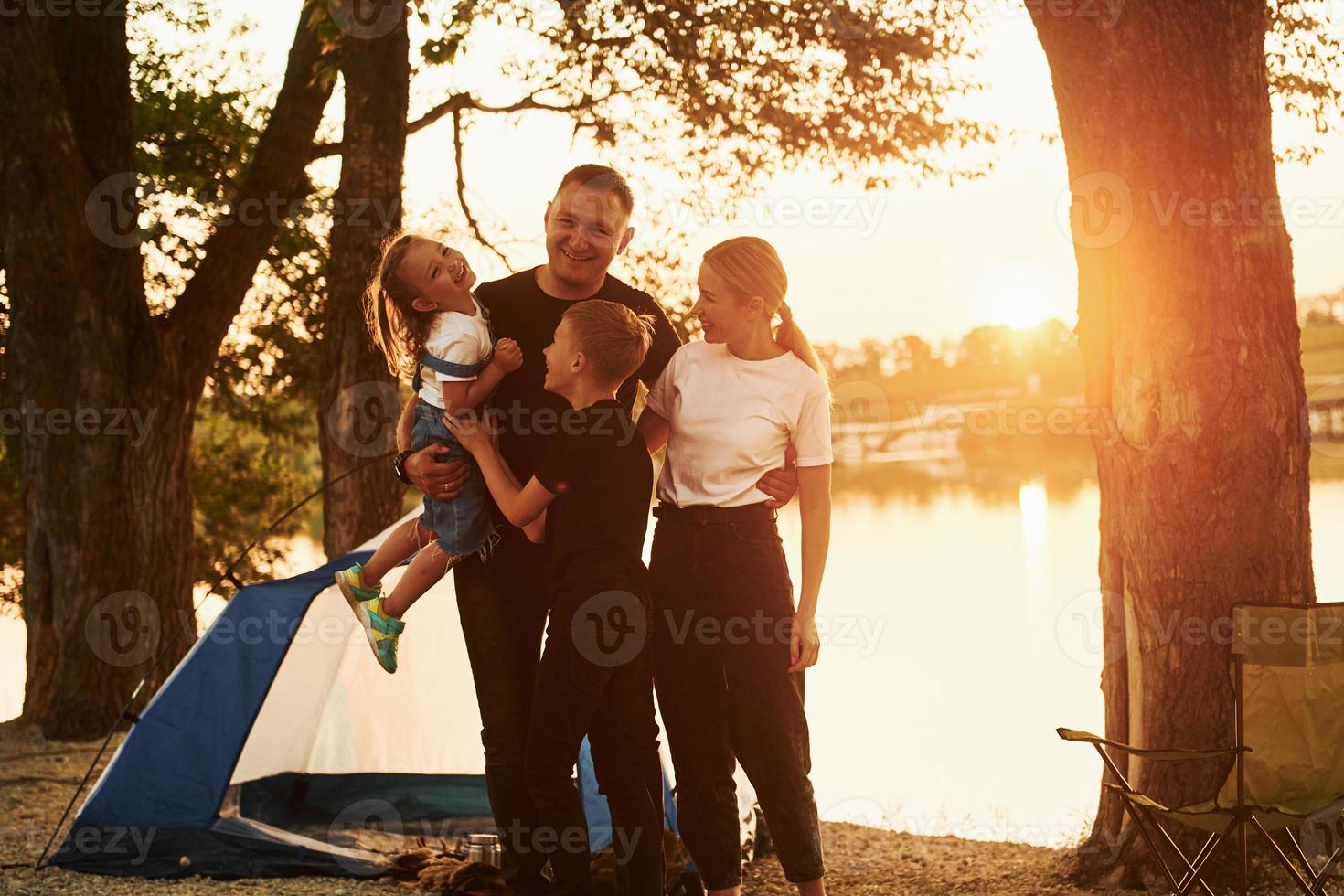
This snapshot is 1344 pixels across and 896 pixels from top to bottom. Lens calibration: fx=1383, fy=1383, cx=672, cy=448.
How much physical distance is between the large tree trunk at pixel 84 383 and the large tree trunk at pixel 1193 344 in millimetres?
5284

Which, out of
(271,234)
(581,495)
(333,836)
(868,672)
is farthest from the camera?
(868,672)

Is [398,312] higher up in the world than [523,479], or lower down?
higher up

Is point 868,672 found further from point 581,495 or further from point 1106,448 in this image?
point 581,495

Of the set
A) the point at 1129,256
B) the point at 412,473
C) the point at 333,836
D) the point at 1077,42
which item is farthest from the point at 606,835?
the point at 1077,42

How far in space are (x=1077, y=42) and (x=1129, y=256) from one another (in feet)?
2.25

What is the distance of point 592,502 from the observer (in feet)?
9.91

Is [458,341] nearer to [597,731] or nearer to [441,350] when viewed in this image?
[441,350]

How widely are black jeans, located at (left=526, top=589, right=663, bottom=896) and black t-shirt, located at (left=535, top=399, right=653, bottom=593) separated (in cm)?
5

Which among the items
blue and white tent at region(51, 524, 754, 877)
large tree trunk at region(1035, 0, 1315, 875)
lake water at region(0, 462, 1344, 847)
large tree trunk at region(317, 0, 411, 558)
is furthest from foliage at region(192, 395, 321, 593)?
large tree trunk at region(1035, 0, 1315, 875)

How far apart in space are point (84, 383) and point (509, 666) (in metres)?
5.83

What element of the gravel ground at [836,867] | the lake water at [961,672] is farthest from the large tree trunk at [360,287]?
the lake water at [961,672]

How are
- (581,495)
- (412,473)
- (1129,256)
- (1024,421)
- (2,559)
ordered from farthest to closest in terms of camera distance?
1. (2,559)
2. (1024,421)
3. (1129,256)
4. (412,473)
5. (581,495)

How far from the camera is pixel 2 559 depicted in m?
14.2

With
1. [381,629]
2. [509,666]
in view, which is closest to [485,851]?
[381,629]
